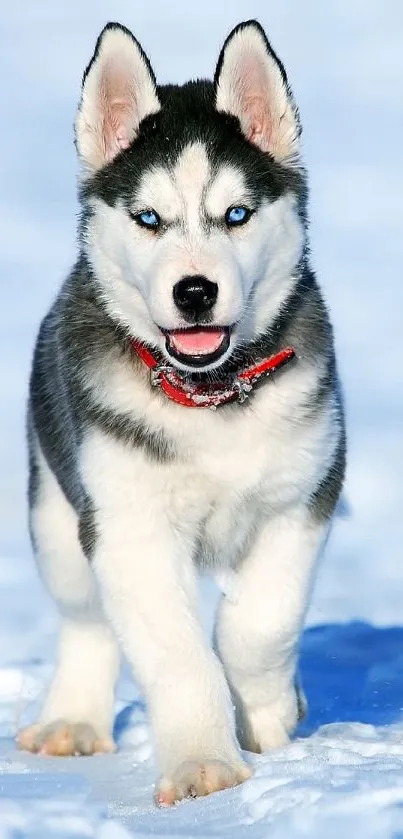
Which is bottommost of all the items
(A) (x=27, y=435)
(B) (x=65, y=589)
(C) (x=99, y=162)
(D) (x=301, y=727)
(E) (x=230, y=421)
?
(D) (x=301, y=727)

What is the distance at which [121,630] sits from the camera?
515 cm

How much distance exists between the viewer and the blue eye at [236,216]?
17.4ft

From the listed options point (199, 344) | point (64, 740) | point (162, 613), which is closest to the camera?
point (162, 613)

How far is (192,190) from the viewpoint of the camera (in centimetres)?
525

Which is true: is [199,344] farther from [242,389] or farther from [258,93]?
[258,93]

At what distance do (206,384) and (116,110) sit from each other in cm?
105

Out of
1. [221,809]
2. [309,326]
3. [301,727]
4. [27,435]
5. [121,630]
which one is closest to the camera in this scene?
[221,809]

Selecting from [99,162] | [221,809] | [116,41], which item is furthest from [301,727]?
[116,41]

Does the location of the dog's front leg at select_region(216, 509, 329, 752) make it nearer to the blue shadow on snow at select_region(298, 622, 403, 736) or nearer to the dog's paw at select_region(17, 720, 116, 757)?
the blue shadow on snow at select_region(298, 622, 403, 736)

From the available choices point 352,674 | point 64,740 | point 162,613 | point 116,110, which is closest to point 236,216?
point 116,110

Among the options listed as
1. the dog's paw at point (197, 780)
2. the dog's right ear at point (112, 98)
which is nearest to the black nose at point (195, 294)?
the dog's right ear at point (112, 98)

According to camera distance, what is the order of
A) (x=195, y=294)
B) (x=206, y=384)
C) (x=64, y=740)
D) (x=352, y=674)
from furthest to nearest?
(x=352, y=674), (x=64, y=740), (x=206, y=384), (x=195, y=294)

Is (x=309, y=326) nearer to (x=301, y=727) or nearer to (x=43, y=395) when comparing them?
(x=43, y=395)

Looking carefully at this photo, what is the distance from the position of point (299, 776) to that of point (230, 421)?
1474mm
